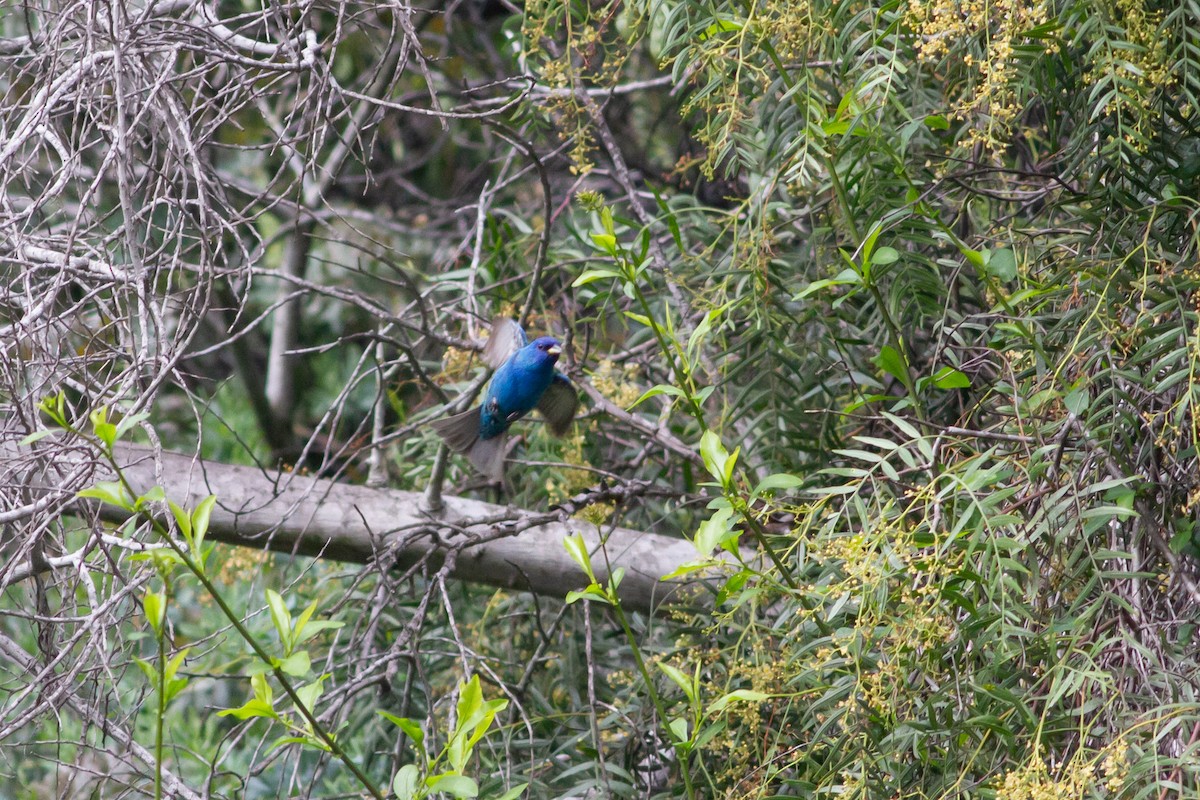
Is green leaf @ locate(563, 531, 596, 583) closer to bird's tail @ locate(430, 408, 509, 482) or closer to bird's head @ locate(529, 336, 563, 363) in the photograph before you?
bird's tail @ locate(430, 408, 509, 482)

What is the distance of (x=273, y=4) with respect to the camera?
2.02 metres

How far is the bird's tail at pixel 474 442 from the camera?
9.17ft

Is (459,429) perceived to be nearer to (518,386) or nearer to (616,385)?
(518,386)

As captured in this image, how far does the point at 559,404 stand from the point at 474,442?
0.93 ft

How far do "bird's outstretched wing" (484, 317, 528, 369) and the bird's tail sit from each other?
141mm

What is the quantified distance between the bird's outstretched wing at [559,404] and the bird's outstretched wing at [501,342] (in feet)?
0.57

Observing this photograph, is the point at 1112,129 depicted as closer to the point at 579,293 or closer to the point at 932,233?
the point at 932,233

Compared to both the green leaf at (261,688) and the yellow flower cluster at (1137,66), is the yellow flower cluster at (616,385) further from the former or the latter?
the green leaf at (261,688)

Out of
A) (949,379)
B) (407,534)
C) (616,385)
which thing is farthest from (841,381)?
(407,534)

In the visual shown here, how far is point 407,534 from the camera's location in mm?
2705

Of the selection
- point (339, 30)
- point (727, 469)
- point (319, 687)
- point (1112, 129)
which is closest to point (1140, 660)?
point (727, 469)

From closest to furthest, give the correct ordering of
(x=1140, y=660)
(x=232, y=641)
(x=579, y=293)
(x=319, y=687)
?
(x=319, y=687), (x=1140, y=660), (x=579, y=293), (x=232, y=641)

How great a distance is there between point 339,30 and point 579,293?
1148 mm

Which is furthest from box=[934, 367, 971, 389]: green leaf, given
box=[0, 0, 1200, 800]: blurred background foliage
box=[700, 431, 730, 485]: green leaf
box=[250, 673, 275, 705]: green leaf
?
box=[250, 673, 275, 705]: green leaf
